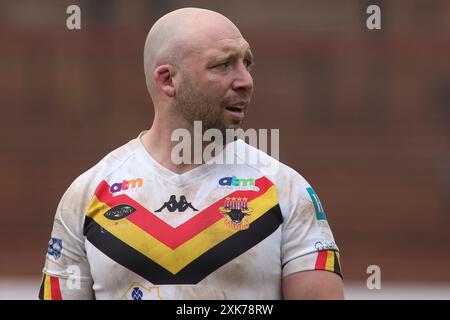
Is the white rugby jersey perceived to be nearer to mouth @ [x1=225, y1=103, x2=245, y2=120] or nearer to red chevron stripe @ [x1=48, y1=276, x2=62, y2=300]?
red chevron stripe @ [x1=48, y1=276, x2=62, y2=300]

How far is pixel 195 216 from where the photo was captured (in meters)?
4.54

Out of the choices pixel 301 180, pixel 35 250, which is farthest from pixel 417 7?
pixel 301 180

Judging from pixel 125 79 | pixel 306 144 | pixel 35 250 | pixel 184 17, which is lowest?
pixel 35 250

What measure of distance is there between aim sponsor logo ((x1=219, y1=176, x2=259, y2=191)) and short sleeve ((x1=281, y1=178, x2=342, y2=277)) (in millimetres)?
186

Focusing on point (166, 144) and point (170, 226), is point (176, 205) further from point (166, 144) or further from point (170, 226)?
point (166, 144)

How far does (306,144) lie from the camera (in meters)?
17.2

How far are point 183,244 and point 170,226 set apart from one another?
0.34 feet

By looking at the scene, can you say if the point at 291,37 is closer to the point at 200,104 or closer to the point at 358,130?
the point at 358,130

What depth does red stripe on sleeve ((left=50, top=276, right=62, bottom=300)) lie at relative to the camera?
182 inches

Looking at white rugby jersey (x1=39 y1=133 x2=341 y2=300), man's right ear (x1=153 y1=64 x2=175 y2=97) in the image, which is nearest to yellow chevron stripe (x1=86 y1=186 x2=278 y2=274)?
white rugby jersey (x1=39 y1=133 x2=341 y2=300)

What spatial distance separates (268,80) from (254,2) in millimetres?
1252

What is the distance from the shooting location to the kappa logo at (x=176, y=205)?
4.57 meters

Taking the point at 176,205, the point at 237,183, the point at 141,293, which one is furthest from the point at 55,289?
the point at 237,183
